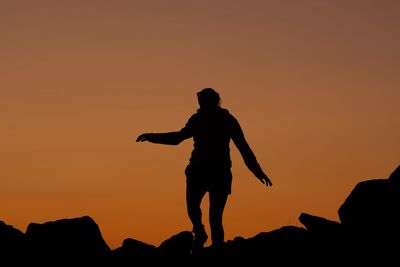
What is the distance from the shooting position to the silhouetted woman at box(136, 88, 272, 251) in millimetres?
16203

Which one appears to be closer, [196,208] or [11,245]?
[11,245]

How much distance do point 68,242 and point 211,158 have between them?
10.8 feet

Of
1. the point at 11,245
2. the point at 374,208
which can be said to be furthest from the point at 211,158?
the point at 11,245

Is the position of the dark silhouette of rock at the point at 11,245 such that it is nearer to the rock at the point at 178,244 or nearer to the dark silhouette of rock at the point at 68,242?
the dark silhouette of rock at the point at 68,242

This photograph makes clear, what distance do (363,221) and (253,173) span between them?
233 cm

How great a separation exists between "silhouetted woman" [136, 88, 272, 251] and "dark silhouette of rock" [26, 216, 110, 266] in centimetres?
207

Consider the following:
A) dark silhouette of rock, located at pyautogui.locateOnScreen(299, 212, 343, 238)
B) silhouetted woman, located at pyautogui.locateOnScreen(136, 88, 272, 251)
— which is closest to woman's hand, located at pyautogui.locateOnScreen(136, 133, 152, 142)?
silhouetted woman, located at pyautogui.locateOnScreen(136, 88, 272, 251)

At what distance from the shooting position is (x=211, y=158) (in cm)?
1633

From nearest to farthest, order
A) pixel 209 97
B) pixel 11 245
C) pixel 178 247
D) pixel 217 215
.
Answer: pixel 11 245, pixel 209 97, pixel 217 215, pixel 178 247

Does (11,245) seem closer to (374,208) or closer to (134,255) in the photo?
(134,255)

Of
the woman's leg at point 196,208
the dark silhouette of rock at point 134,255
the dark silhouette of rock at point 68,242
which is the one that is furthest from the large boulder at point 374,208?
the dark silhouette of rock at point 68,242

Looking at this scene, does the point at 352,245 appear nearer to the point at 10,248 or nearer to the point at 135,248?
the point at 135,248

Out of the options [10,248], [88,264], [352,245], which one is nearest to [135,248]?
[88,264]

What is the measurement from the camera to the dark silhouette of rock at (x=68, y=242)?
15641 millimetres
